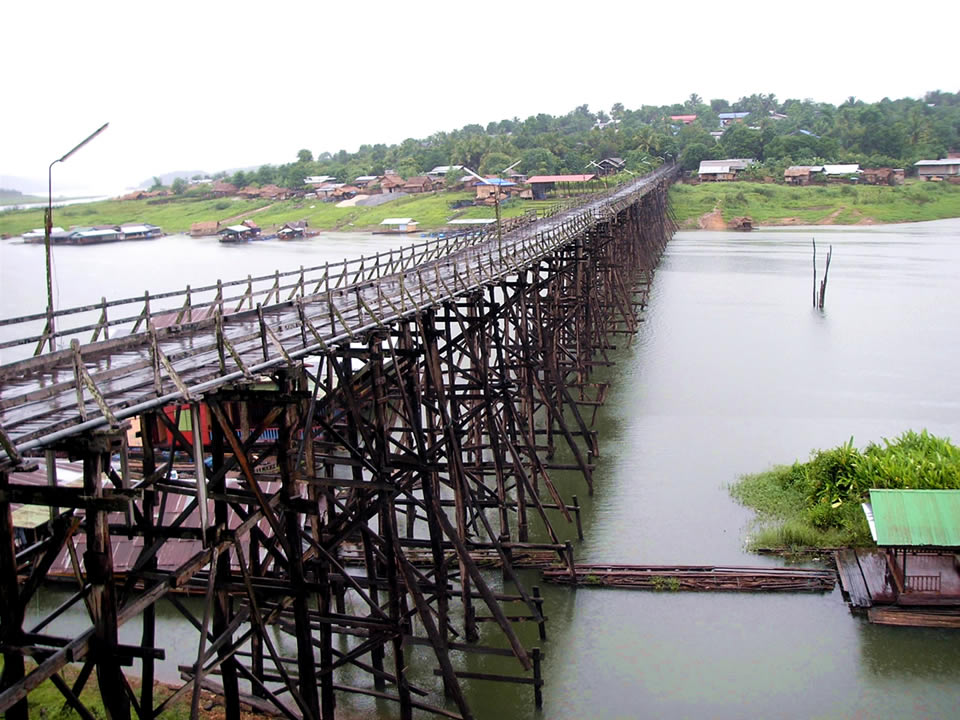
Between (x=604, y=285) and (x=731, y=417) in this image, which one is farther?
(x=604, y=285)

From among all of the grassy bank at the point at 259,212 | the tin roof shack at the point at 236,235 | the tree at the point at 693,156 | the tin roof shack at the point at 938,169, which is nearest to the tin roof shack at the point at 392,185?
the grassy bank at the point at 259,212

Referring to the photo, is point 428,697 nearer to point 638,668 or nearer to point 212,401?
point 638,668

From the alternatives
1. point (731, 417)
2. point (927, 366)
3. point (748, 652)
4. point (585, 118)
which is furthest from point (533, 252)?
point (585, 118)

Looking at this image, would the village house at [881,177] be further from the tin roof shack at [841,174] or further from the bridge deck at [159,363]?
the bridge deck at [159,363]

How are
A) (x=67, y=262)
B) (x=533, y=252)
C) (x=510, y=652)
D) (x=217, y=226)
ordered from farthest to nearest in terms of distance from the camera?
(x=217, y=226) → (x=67, y=262) → (x=533, y=252) → (x=510, y=652)

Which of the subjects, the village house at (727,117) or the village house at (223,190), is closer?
the village house at (223,190)

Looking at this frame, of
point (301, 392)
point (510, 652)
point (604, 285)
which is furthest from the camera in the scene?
point (604, 285)

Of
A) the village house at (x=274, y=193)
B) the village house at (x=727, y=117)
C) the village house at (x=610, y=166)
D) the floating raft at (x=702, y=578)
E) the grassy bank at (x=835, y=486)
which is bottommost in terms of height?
the floating raft at (x=702, y=578)

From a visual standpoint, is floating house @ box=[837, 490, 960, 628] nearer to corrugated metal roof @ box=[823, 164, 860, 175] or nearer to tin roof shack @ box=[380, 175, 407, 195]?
corrugated metal roof @ box=[823, 164, 860, 175]
